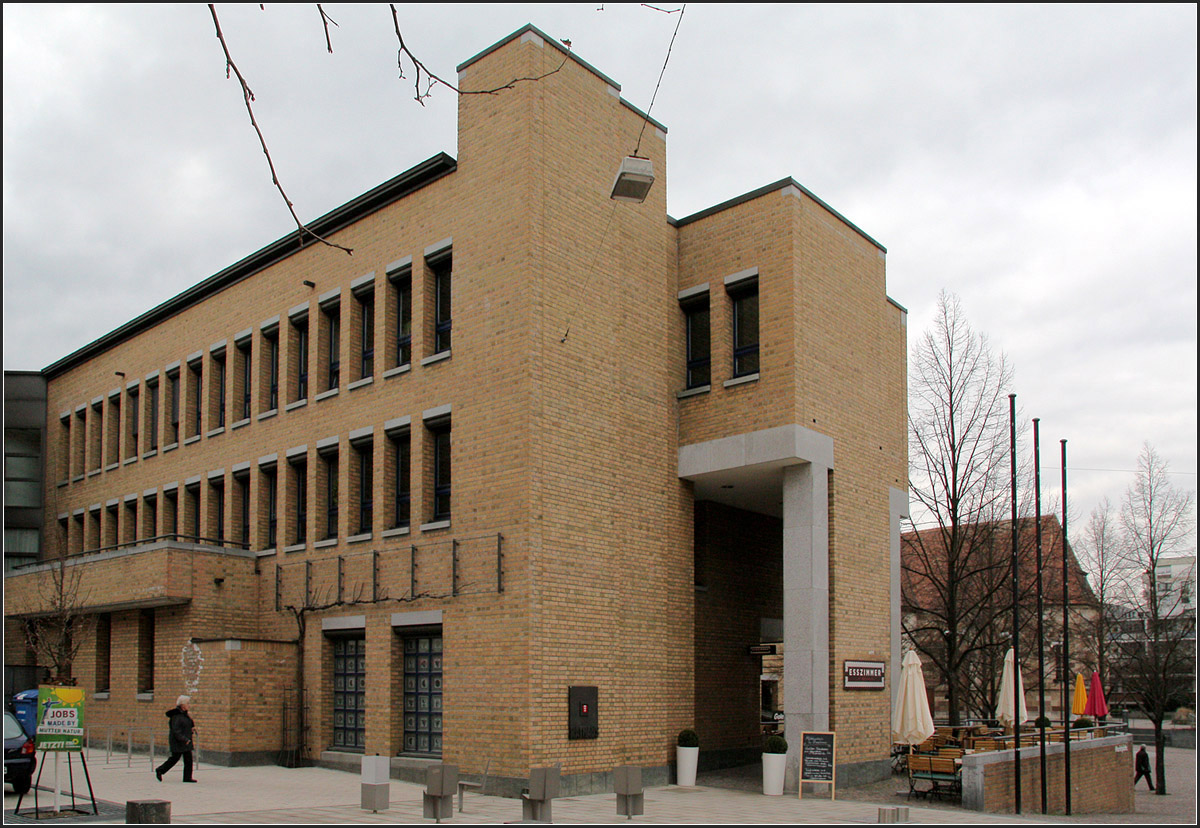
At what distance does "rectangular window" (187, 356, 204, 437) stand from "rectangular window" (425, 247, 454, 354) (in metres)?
9.57

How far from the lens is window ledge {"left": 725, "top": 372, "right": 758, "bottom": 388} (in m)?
21.3

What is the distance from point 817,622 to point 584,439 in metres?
5.23

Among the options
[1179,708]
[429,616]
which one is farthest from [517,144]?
[1179,708]

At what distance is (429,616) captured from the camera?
2044cm

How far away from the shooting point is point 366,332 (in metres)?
24.1

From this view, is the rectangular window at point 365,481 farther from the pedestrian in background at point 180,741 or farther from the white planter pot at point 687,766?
the white planter pot at point 687,766

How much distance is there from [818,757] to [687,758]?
2.59m

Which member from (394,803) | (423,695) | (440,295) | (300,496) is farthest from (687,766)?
(300,496)

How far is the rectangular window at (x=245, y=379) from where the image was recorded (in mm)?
27359

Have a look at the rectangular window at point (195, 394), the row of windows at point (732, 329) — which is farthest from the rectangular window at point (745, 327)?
the rectangular window at point (195, 394)

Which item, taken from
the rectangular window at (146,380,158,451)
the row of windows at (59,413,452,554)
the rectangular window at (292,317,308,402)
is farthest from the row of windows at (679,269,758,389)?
the rectangular window at (146,380,158,451)

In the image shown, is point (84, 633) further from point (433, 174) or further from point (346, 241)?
point (433, 174)

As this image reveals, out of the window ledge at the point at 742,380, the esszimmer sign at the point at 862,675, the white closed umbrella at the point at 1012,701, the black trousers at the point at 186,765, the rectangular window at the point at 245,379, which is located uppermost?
the rectangular window at the point at 245,379

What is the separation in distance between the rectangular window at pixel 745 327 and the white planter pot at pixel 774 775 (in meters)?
6.96
